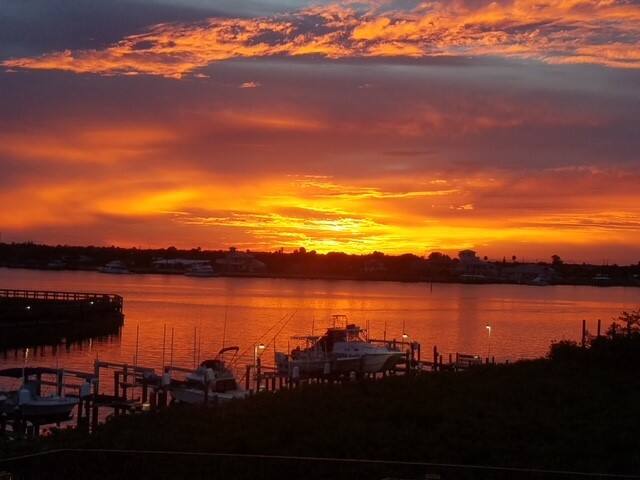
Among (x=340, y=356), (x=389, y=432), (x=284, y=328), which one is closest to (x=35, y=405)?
(x=340, y=356)

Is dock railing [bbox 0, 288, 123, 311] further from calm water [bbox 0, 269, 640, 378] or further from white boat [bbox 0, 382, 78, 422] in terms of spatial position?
white boat [bbox 0, 382, 78, 422]

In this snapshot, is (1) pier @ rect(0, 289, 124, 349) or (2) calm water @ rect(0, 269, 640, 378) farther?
(1) pier @ rect(0, 289, 124, 349)

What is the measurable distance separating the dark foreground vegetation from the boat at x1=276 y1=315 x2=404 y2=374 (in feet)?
68.7

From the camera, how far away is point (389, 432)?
16.3 meters

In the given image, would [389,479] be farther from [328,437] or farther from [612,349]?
[612,349]

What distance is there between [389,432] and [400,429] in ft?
1.65

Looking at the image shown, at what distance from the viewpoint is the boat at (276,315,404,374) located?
1737 inches

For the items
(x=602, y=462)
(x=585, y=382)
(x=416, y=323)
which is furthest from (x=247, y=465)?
(x=416, y=323)

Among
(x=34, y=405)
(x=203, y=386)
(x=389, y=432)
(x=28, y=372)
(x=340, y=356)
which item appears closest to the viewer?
(x=389, y=432)

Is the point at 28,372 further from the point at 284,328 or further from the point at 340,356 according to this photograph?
the point at 284,328

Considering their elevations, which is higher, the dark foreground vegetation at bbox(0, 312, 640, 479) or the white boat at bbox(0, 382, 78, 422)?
the dark foreground vegetation at bbox(0, 312, 640, 479)

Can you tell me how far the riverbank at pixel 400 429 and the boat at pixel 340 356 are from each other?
21.1m

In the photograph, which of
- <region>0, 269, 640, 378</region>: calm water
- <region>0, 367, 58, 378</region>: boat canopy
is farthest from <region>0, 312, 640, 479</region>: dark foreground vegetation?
<region>0, 269, 640, 378</region>: calm water

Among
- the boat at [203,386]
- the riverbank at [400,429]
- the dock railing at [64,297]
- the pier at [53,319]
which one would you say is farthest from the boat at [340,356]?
the dock railing at [64,297]
